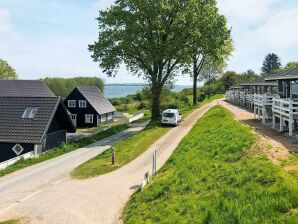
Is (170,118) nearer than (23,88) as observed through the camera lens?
Yes

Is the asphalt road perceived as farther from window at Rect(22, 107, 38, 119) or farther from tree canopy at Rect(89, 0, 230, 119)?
tree canopy at Rect(89, 0, 230, 119)

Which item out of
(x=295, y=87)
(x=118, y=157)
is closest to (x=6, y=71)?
(x=118, y=157)

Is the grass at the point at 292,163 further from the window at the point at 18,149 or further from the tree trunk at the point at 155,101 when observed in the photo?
the tree trunk at the point at 155,101

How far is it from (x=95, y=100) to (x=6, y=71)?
5270 centimetres

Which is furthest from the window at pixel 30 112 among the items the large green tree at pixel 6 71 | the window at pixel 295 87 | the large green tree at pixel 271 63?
the large green tree at pixel 271 63

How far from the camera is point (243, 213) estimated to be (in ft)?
37.4

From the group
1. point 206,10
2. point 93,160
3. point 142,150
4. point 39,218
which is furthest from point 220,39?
point 39,218

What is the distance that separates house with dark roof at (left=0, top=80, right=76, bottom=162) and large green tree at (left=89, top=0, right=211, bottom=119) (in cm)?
1202

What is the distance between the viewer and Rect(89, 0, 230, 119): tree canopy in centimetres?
4488

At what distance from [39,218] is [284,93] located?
22648 millimetres

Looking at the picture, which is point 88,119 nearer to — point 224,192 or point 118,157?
point 118,157

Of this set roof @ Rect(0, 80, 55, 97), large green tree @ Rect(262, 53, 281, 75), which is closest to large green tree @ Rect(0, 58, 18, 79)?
roof @ Rect(0, 80, 55, 97)

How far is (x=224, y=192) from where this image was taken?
1370cm

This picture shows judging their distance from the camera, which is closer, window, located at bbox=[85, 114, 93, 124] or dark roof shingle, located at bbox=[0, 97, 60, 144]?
dark roof shingle, located at bbox=[0, 97, 60, 144]
